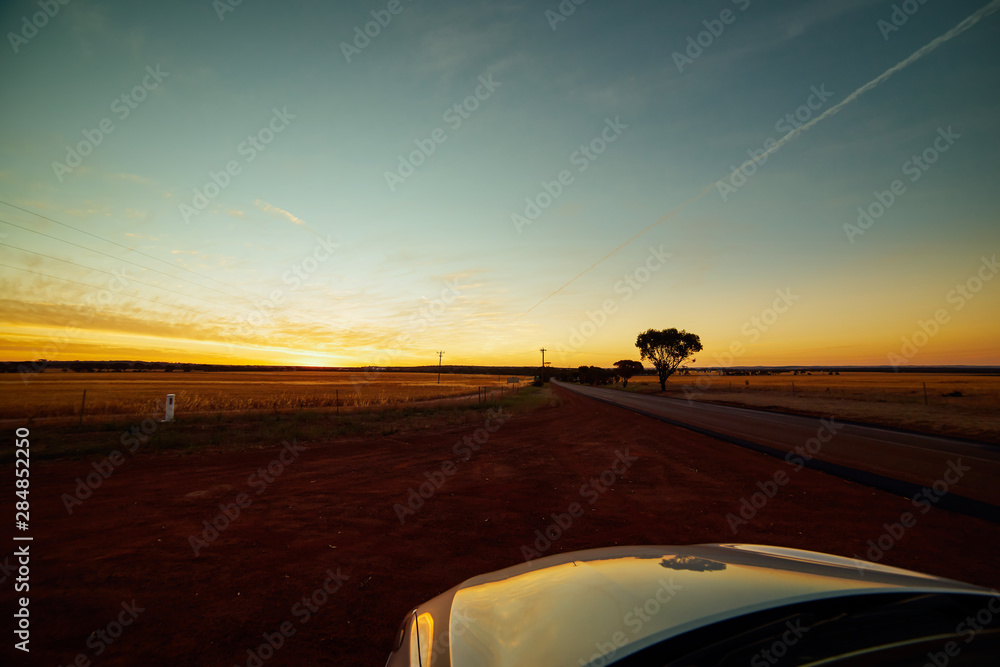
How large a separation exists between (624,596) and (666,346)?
6813cm

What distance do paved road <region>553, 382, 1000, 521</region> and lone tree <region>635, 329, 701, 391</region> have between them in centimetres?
4787

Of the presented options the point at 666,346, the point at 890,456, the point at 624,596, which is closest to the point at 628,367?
the point at 666,346

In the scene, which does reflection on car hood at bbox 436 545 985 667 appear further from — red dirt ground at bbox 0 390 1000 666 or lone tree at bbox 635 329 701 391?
lone tree at bbox 635 329 701 391

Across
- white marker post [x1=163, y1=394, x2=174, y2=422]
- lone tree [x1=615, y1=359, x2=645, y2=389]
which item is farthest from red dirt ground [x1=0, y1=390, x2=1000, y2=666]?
lone tree [x1=615, y1=359, x2=645, y2=389]

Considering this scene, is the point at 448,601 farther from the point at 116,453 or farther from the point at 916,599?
the point at 116,453

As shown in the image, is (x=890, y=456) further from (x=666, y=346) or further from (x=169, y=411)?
(x=666, y=346)

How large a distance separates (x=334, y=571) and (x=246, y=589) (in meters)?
0.86

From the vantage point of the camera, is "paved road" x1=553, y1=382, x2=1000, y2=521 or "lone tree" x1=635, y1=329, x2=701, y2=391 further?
"lone tree" x1=635, y1=329, x2=701, y2=391

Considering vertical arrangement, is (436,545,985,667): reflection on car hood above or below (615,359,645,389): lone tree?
below

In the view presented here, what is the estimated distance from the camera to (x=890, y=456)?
436 inches

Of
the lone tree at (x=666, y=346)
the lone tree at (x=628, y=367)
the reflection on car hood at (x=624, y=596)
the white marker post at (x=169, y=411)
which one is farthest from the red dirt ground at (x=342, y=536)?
the lone tree at (x=628, y=367)

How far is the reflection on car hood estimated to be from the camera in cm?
157

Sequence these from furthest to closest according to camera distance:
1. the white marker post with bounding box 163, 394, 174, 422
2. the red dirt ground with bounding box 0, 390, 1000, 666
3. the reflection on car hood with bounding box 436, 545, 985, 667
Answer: the white marker post with bounding box 163, 394, 174, 422
the red dirt ground with bounding box 0, 390, 1000, 666
the reflection on car hood with bounding box 436, 545, 985, 667

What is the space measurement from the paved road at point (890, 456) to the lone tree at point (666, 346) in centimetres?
4787
